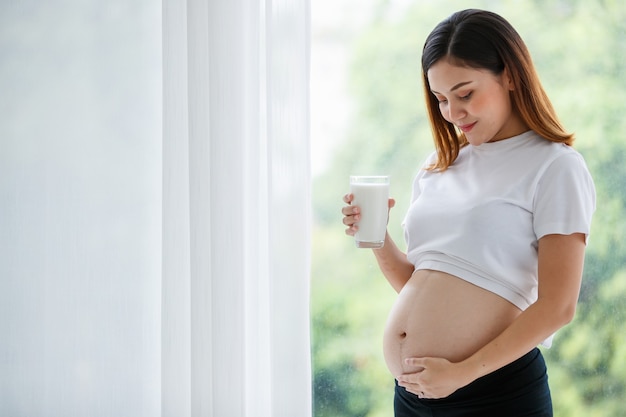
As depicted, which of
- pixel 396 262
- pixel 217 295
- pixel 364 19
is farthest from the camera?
pixel 364 19

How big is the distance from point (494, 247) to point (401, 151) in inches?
26.1

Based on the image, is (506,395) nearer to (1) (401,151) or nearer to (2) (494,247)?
(2) (494,247)

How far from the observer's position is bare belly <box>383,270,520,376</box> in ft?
3.99

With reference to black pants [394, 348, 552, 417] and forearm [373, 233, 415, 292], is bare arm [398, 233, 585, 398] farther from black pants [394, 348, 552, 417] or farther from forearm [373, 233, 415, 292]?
forearm [373, 233, 415, 292]

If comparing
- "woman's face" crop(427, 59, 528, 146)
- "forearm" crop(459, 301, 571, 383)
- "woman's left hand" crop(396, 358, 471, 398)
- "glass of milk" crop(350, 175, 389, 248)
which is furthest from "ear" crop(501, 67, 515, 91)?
"woman's left hand" crop(396, 358, 471, 398)

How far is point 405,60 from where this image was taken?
1799mm

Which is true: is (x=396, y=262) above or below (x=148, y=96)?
below

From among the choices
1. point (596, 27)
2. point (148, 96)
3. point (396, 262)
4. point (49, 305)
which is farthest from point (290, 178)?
point (596, 27)

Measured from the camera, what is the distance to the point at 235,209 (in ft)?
5.18

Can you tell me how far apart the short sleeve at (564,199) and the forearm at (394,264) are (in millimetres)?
359

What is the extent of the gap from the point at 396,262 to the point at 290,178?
315mm

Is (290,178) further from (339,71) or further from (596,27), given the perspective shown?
(596,27)

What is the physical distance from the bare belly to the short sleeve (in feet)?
0.54

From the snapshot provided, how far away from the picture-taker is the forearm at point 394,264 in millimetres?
1459
